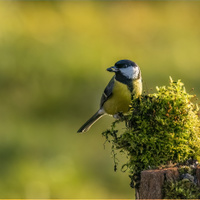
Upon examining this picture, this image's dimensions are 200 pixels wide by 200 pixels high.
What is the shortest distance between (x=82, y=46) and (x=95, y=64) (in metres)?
0.91

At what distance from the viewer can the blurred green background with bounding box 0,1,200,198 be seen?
596 cm

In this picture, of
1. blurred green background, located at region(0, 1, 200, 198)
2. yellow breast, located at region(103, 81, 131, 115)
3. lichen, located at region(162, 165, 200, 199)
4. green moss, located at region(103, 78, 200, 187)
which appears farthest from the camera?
blurred green background, located at region(0, 1, 200, 198)

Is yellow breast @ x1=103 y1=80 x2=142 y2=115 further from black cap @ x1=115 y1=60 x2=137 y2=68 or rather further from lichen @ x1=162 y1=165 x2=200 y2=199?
lichen @ x1=162 y1=165 x2=200 y2=199

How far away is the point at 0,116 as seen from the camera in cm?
752

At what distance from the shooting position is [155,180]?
259 cm

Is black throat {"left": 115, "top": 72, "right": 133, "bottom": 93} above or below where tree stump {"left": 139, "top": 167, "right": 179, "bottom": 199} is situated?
above

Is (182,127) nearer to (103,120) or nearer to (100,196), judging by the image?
(100,196)

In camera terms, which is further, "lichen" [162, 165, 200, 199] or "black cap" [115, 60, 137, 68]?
"black cap" [115, 60, 137, 68]

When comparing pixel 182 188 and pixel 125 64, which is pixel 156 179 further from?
pixel 125 64

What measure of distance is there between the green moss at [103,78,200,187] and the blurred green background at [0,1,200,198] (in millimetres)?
1823

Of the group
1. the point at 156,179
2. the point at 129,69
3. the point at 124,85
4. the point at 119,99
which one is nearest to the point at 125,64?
the point at 129,69

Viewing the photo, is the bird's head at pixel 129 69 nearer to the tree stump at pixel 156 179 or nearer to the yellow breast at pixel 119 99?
the yellow breast at pixel 119 99

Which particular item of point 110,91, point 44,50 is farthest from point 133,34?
point 110,91

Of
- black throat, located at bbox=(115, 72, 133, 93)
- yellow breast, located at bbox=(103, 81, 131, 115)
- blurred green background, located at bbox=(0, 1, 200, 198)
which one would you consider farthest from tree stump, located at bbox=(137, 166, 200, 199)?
blurred green background, located at bbox=(0, 1, 200, 198)
